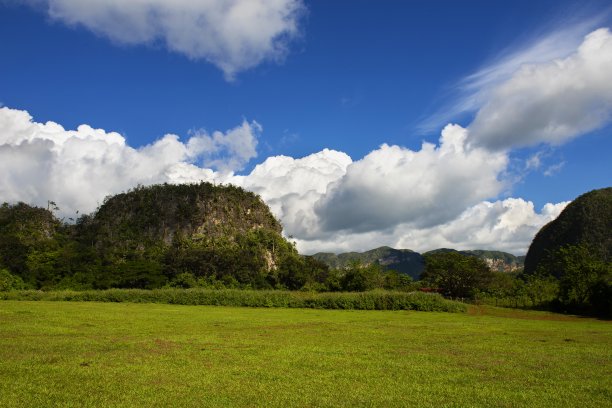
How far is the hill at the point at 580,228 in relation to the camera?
15588 cm

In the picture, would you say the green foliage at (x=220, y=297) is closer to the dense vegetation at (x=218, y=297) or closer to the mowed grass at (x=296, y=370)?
the dense vegetation at (x=218, y=297)

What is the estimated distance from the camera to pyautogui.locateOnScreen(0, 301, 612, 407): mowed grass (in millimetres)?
13352

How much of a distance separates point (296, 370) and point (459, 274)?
270ft

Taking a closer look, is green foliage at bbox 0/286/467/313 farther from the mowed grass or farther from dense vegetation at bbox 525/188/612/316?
the mowed grass

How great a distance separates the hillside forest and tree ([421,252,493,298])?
0.24m

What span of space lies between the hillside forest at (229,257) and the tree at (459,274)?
0.24m

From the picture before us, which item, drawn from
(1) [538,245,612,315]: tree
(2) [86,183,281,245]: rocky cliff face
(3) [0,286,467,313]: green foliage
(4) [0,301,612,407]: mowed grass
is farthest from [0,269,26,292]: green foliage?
(1) [538,245,612,315]: tree

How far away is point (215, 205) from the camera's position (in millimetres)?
158125

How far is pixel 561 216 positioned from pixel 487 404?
201 meters

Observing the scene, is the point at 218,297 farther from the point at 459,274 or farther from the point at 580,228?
the point at 580,228

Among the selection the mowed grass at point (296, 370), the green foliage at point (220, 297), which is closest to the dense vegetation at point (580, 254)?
the green foliage at point (220, 297)

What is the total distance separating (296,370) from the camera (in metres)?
17.4

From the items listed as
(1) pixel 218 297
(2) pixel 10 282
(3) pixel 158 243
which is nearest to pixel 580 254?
(1) pixel 218 297

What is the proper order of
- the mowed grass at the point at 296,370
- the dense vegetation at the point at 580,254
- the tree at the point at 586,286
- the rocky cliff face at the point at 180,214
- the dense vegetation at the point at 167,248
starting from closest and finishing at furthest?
the mowed grass at the point at 296,370
the tree at the point at 586,286
the dense vegetation at the point at 580,254
the dense vegetation at the point at 167,248
the rocky cliff face at the point at 180,214
